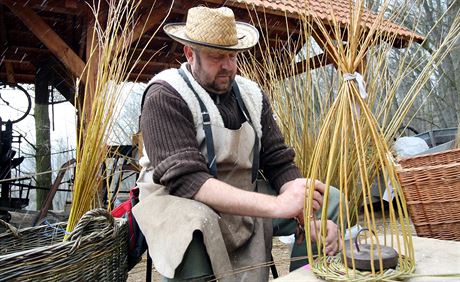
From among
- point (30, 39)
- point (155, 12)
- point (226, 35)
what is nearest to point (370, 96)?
point (226, 35)

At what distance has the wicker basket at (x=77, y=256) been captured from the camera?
3.83ft

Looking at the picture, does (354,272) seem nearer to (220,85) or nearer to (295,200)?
(295,200)

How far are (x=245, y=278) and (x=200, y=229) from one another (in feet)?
0.89

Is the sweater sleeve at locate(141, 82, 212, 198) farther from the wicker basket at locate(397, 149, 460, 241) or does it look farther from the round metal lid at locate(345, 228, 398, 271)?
the wicker basket at locate(397, 149, 460, 241)

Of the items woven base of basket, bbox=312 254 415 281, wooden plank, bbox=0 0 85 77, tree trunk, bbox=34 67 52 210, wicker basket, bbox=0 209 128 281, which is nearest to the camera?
woven base of basket, bbox=312 254 415 281

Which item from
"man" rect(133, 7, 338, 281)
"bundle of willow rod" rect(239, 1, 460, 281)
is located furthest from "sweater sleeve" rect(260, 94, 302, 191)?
"bundle of willow rod" rect(239, 1, 460, 281)

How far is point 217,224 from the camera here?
1.31m

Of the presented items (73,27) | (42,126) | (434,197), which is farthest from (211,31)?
(42,126)

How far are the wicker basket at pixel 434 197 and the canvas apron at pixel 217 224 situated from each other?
1.87 feet

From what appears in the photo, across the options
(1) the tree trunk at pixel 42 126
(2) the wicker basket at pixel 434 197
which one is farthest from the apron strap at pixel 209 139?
(1) the tree trunk at pixel 42 126

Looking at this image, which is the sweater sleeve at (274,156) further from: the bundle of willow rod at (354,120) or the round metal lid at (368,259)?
the round metal lid at (368,259)

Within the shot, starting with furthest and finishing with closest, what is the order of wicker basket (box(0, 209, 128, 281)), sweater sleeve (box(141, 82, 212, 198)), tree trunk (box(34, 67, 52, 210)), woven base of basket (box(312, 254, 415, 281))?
tree trunk (box(34, 67, 52, 210)), sweater sleeve (box(141, 82, 212, 198)), wicker basket (box(0, 209, 128, 281)), woven base of basket (box(312, 254, 415, 281))

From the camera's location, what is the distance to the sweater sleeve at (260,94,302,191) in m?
1.69

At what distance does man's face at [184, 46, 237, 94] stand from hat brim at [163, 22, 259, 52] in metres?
0.04
